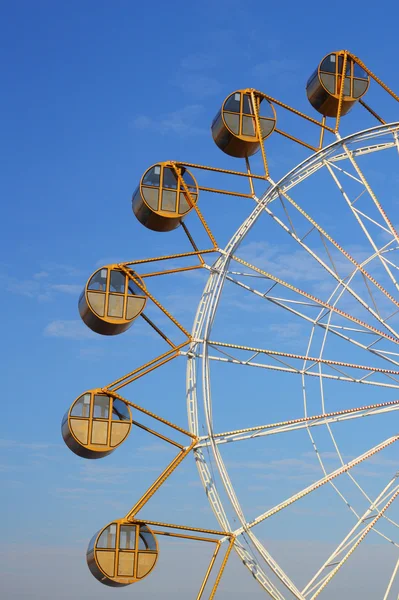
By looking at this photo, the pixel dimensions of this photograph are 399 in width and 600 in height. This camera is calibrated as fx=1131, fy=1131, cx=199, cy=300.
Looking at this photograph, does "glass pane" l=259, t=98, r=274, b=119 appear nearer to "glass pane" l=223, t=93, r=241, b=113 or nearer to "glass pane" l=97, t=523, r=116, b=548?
"glass pane" l=223, t=93, r=241, b=113

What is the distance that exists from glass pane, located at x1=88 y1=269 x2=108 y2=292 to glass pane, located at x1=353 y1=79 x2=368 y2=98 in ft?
30.1

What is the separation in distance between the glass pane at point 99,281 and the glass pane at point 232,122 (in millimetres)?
5559

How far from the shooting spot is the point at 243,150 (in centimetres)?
2992

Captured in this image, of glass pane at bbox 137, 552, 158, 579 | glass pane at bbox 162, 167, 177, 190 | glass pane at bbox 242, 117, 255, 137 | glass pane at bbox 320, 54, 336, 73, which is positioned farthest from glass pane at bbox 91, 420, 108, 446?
glass pane at bbox 320, 54, 336, 73

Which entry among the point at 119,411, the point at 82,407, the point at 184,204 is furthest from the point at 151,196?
the point at 82,407

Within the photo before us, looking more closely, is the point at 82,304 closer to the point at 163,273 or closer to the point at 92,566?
the point at 163,273

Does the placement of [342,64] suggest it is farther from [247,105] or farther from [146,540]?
[146,540]

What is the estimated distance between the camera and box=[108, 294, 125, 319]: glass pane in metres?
27.0

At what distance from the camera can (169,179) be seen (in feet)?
94.4

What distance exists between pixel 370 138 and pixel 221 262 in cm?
500

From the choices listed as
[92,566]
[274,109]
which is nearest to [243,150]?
[274,109]

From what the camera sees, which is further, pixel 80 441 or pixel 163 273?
pixel 163 273

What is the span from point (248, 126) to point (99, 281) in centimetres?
623

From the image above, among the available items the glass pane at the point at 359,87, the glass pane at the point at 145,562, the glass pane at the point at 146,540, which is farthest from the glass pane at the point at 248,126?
the glass pane at the point at 145,562
